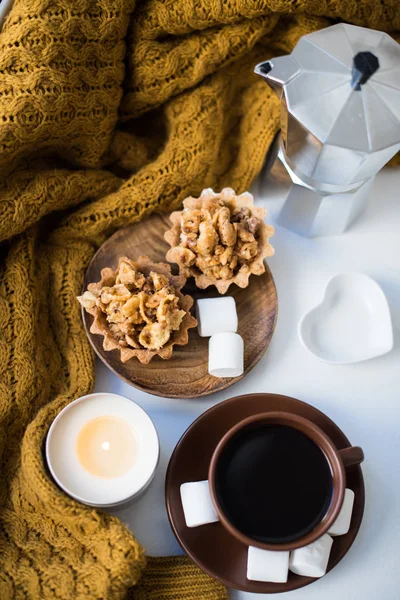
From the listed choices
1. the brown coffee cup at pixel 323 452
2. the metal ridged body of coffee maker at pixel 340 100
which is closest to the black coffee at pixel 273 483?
the brown coffee cup at pixel 323 452

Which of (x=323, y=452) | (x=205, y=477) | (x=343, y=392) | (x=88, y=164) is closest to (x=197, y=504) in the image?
(x=205, y=477)

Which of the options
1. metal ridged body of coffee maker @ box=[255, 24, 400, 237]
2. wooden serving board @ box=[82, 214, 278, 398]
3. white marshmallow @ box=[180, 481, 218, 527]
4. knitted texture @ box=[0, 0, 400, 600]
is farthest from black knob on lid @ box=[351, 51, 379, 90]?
white marshmallow @ box=[180, 481, 218, 527]

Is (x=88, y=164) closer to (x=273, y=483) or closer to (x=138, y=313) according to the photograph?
(x=138, y=313)

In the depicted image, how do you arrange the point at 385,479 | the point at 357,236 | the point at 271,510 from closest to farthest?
the point at 271,510 → the point at 385,479 → the point at 357,236

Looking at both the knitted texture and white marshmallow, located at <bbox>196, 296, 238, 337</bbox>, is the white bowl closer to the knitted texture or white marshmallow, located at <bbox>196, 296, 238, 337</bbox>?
the knitted texture

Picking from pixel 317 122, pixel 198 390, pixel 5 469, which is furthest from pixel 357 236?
pixel 5 469

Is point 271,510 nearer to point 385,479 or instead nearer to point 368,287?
point 385,479
